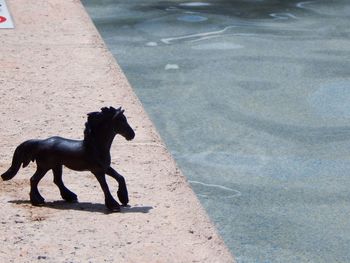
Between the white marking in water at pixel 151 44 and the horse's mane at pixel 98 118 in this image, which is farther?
the white marking in water at pixel 151 44

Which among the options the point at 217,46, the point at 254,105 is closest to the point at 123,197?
the point at 254,105

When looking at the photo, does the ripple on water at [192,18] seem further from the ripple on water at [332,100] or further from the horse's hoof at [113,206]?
the horse's hoof at [113,206]

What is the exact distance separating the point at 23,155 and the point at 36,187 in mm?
138

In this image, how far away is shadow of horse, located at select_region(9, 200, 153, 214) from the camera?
404cm

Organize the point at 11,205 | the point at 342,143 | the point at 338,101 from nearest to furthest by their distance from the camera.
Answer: the point at 11,205, the point at 342,143, the point at 338,101

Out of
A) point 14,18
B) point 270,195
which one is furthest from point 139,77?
point 270,195

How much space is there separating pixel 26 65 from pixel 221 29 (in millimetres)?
2396

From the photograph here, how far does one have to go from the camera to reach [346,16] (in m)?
8.69

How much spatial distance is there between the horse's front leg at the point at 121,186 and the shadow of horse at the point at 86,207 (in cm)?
4

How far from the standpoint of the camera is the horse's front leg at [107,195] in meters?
3.95

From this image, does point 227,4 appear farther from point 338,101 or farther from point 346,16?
point 338,101

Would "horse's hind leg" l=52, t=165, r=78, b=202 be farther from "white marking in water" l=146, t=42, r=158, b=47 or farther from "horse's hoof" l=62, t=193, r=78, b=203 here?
"white marking in water" l=146, t=42, r=158, b=47

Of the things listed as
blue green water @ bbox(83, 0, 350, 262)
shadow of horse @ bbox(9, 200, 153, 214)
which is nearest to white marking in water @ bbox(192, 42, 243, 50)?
blue green water @ bbox(83, 0, 350, 262)

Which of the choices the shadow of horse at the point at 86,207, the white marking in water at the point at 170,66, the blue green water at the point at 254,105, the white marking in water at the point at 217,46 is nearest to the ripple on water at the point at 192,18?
the blue green water at the point at 254,105
